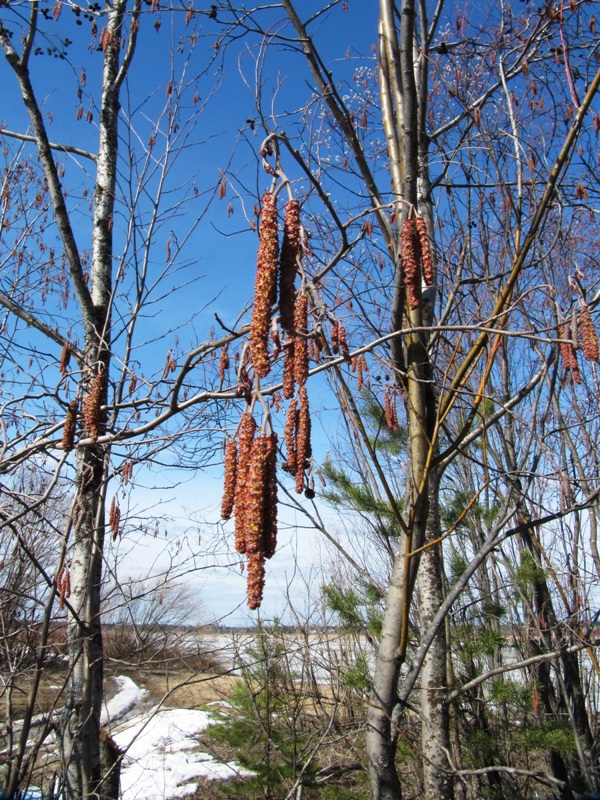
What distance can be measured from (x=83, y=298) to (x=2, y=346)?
1167 millimetres

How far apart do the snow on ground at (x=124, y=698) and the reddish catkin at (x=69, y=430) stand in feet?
32.4

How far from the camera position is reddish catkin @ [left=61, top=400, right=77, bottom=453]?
2580mm

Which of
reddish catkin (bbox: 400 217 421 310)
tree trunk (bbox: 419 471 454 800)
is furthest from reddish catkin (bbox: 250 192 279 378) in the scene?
tree trunk (bbox: 419 471 454 800)

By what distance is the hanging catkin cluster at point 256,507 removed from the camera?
1.06 m

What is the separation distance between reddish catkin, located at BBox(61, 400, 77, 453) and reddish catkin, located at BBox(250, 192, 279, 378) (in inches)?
68.1

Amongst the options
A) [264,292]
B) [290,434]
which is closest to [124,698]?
[290,434]

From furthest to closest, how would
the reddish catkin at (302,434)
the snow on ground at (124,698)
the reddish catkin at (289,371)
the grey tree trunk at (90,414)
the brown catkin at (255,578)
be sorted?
the snow on ground at (124,698) → the grey tree trunk at (90,414) → the reddish catkin at (302,434) → the reddish catkin at (289,371) → the brown catkin at (255,578)

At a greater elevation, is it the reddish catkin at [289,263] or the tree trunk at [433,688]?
the reddish catkin at [289,263]

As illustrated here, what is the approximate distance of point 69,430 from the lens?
8.57 ft

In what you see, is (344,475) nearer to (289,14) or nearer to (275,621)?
(275,621)

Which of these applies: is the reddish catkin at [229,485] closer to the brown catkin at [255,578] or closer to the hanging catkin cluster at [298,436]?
the hanging catkin cluster at [298,436]

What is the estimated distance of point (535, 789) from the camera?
5.30 metres

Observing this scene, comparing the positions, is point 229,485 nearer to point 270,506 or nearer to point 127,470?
point 270,506

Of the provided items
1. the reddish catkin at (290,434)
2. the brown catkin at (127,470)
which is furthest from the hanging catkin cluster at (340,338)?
the brown catkin at (127,470)
